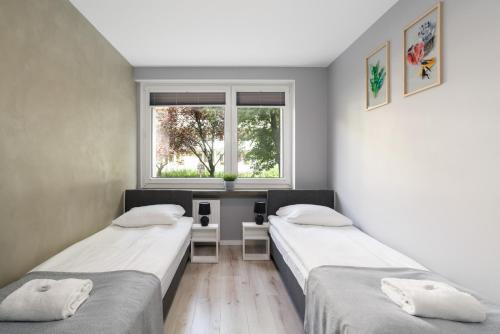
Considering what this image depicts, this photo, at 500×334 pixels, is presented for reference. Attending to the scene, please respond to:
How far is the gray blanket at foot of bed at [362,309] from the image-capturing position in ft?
4.09

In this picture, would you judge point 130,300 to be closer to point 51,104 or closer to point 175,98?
point 51,104

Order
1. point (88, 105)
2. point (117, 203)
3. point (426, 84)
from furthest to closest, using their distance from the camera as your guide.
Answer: point (117, 203) < point (88, 105) < point (426, 84)

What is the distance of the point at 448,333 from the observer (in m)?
1.22

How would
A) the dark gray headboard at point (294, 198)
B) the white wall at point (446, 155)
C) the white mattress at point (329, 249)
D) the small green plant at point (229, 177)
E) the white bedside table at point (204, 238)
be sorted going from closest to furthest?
the white wall at point (446, 155) → the white mattress at point (329, 249) → the white bedside table at point (204, 238) → the dark gray headboard at point (294, 198) → the small green plant at point (229, 177)

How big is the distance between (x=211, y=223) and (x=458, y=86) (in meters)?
3.02

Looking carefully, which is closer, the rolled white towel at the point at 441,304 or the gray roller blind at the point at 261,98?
the rolled white towel at the point at 441,304

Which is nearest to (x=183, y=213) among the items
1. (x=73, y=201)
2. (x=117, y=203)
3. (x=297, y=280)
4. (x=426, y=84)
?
(x=117, y=203)

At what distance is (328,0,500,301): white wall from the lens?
1536mm

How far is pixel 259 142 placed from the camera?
166 inches

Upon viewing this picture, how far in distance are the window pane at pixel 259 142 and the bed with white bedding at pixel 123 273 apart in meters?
1.28

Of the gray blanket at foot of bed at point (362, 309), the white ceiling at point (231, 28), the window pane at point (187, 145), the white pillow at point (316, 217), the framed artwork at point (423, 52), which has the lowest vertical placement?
the gray blanket at foot of bed at point (362, 309)

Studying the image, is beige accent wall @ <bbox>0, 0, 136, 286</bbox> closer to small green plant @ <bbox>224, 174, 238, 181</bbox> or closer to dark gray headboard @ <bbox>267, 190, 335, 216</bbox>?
small green plant @ <bbox>224, 174, 238, 181</bbox>

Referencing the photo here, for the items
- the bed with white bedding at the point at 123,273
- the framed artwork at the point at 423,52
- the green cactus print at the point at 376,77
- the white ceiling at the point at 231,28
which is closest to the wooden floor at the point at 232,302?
the bed with white bedding at the point at 123,273

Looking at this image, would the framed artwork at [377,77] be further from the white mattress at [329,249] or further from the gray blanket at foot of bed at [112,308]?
the gray blanket at foot of bed at [112,308]
